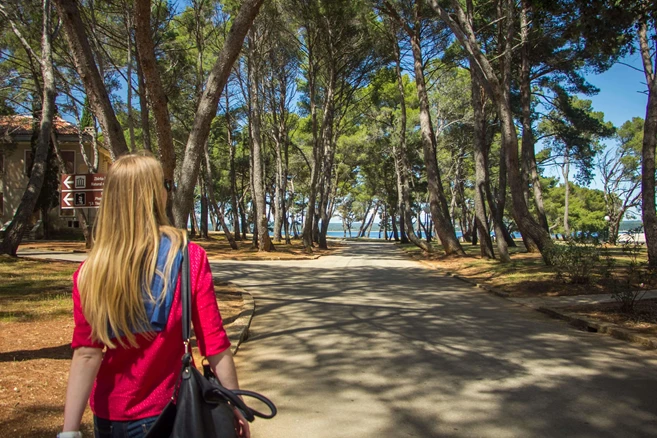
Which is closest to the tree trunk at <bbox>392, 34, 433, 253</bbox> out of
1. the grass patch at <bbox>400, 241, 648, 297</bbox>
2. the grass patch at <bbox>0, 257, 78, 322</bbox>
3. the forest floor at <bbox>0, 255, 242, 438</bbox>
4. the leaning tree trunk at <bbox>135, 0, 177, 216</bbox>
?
the grass patch at <bbox>400, 241, 648, 297</bbox>

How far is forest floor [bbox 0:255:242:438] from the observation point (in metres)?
3.33

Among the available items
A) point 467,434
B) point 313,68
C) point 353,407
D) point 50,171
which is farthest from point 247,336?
point 50,171

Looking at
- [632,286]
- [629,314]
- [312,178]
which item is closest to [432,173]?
[312,178]

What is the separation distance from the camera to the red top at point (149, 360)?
1.61 m

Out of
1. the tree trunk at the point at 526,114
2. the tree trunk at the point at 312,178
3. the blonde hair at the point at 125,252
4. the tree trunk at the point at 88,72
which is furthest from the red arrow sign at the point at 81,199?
the tree trunk at the point at 312,178

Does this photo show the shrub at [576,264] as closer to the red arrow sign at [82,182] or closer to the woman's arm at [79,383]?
the red arrow sign at [82,182]

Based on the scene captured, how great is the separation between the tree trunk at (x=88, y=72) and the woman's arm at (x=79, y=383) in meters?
4.97

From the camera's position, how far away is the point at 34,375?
4145mm

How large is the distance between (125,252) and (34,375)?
3.35m

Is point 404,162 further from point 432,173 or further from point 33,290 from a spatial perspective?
point 33,290

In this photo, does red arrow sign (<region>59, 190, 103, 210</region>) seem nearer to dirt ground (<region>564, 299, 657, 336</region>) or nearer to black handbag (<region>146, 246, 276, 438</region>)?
black handbag (<region>146, 246, 276, 438</region>)

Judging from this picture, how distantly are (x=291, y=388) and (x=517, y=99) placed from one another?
22.9 meters

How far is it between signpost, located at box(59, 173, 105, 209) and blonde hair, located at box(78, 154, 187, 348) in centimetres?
486

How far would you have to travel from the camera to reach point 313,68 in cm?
2520
